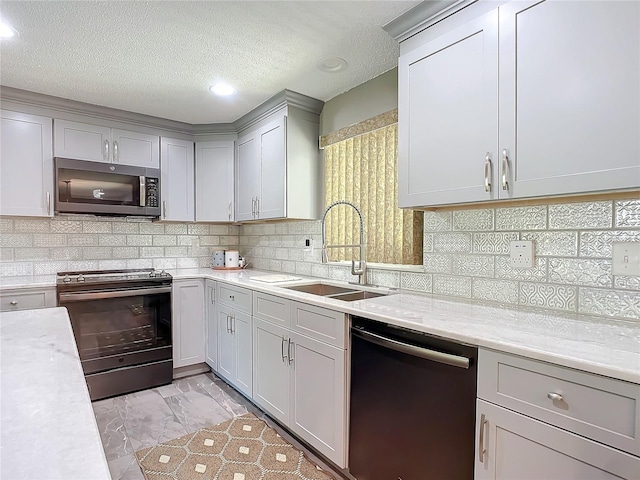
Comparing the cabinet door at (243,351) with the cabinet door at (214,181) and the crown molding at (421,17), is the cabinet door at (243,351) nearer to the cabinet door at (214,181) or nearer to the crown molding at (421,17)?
the cabinet door at (214,181)

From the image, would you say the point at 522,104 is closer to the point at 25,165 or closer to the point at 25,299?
the point at 25,299

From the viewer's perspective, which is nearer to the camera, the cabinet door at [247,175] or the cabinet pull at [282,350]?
the cabinet pull at [282,350]

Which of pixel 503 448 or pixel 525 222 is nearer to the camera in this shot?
pixel 503 448

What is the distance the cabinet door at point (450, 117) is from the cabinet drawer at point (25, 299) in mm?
2533

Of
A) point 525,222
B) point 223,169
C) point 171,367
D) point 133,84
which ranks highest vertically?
point 133,84

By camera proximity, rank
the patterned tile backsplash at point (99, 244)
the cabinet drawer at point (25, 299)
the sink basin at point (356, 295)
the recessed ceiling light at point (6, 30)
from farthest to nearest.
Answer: the patterned tile backsplash at point (99, 244) → the cabinet drawer at point (25, 299) → the sink basin at point (356, 295) → the recessed ceiling light at point (6, 30)

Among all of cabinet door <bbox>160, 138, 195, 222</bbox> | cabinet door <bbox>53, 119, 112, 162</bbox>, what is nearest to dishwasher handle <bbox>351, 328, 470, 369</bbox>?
cabinet door <bbox>160, 138, 195, 222</bbox>

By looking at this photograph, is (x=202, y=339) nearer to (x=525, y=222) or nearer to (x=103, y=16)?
(x=103, y=16)

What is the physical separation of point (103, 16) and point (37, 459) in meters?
1.99

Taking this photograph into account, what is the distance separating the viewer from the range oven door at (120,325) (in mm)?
2629

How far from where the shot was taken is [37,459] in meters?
0.53

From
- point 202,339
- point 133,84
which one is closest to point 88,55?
point 133,84

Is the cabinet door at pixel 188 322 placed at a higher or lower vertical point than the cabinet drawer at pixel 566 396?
lower

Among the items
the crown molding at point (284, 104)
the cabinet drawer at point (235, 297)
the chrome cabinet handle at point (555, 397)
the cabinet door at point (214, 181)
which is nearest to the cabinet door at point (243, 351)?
the cabinet drawer at point (235, 297)
